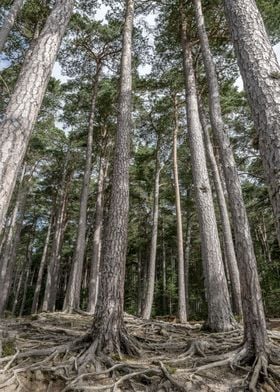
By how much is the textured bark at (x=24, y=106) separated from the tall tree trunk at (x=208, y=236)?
4.34 m

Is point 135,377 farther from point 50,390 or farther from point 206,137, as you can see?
point 206,137

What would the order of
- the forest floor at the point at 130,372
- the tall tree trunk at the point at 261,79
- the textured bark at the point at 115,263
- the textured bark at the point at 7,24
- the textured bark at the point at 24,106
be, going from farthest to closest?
the textured bark at the point at 7,24, the textured bark at the point at 115,263, the forest floor at the point at 130,372, the textured bark at the point at 24,106, the tall tree trunk at the point at 261,79

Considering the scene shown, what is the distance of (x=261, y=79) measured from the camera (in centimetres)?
247

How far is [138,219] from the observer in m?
19.0

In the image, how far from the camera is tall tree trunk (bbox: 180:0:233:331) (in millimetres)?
5418

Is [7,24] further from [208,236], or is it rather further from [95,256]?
[95,256]

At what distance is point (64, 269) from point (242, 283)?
27.7 m

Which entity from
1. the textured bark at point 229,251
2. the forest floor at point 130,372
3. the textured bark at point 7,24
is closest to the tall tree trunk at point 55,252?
the textured bark at point 7,24

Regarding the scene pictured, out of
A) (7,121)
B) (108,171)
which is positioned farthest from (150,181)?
(7,121)

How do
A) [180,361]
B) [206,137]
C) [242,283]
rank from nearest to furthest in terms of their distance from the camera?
[180,361], [242,283], [206,137]

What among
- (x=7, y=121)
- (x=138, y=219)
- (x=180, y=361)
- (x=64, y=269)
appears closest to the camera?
(x=7, y=121)

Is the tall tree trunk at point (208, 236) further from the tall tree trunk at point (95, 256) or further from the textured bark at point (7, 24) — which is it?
the tall tree trunk at point (95, 256)

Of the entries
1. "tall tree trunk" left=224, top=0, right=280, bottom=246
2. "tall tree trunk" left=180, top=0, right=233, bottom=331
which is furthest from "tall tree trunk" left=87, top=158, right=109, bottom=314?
"tall tree trunk" left=224, top=0, right=280, bottom=246

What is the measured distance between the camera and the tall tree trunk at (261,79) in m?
2.14
